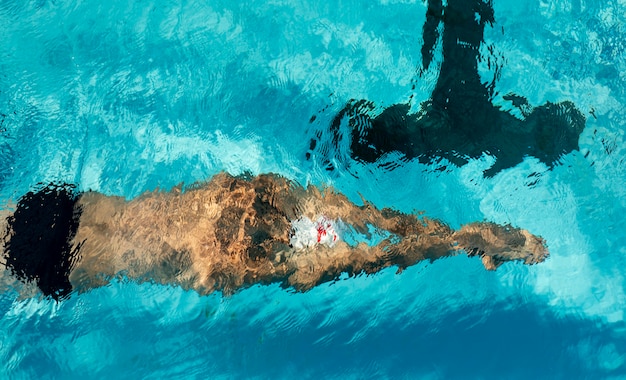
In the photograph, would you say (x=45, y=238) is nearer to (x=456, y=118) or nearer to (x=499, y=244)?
(x=456, y=118)

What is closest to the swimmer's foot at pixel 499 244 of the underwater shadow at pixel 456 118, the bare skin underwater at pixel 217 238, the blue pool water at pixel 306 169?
the blue pool water at pixel 306 169

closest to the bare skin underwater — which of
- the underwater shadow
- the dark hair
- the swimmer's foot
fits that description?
the dark hair

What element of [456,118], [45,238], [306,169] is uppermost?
[456,118]

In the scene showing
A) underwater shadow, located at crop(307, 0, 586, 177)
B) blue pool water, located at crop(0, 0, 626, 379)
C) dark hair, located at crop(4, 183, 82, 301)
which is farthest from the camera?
underwater shadow, located at crop(307, 0, 586, 177)

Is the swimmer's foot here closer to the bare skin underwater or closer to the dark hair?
the bare skin underwater

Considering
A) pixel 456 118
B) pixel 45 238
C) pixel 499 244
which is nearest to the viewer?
pixel 45 238

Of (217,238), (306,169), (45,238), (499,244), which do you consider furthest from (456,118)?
(45,238)

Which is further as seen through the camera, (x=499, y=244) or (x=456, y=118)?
(x=499, y=244)
